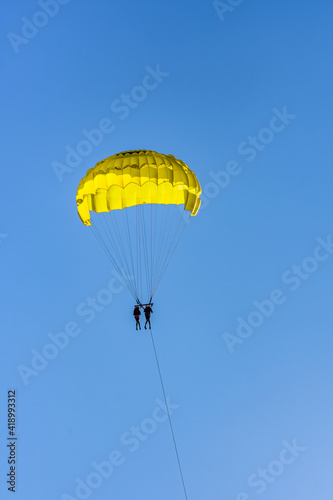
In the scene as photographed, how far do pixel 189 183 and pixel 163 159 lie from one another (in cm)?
138

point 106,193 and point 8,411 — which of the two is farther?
point 8,411

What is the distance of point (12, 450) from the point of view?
2397cm

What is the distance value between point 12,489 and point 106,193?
1240cm

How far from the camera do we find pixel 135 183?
73.4 feet

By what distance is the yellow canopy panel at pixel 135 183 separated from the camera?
882 inches

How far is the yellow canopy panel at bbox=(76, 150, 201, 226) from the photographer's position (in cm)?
2241

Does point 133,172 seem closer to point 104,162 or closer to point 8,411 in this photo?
point 104,162

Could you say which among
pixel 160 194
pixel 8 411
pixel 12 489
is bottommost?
pixel 12 489

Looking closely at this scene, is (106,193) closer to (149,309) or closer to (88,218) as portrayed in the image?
(88,218)

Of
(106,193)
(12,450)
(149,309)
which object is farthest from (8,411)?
(106,193)

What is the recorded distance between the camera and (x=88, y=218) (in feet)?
80.1

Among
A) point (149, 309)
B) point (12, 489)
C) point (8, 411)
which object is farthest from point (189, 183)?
point (12, 489)

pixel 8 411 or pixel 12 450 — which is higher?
pixel 8 411

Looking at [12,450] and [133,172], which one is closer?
[133,172]
